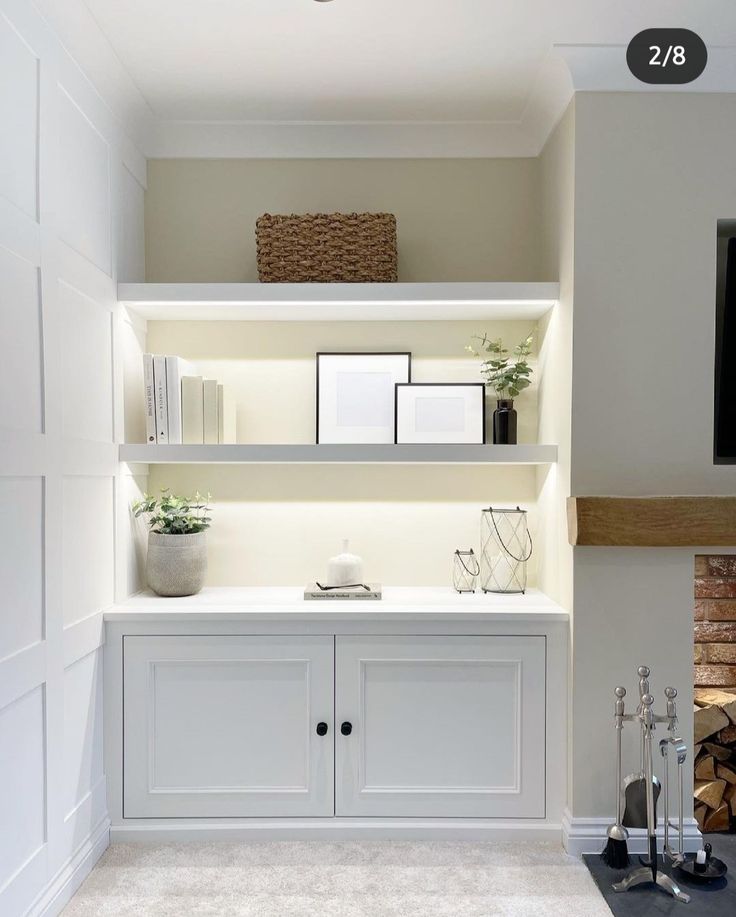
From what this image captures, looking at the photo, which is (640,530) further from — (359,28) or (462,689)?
(359,28)

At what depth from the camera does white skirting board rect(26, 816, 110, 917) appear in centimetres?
196

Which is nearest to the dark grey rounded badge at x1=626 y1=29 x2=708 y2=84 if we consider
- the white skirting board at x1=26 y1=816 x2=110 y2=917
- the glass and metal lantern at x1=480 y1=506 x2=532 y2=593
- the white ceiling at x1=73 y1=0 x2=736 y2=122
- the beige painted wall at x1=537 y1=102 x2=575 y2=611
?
the white ceiling at x1=73 y1=0 x2=736 y2=122

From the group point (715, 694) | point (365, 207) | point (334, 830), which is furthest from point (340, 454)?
point (715, 694)

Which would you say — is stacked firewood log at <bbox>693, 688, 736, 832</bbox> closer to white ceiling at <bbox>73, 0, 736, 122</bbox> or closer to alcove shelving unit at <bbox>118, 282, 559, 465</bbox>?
alcove shelving unit at <bbox>118, 282, 559, 465</bbox>

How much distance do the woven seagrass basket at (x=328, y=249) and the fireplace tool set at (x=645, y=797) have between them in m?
1.56

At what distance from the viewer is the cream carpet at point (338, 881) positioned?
207 centimetres

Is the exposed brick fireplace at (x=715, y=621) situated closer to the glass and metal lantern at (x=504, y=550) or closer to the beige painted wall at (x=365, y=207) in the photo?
the glass and metal lantern at (x=504, y=550)

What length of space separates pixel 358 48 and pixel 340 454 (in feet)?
4.13

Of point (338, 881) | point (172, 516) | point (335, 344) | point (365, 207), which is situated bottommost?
point (338, 881)

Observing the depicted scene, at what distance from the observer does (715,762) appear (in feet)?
8.32

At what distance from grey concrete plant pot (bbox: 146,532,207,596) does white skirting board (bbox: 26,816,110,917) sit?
75 centimetres

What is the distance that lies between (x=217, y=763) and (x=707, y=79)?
2.63 m

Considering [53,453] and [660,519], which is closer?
[53,453]

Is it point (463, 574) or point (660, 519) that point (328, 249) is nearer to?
point (463, 574)
